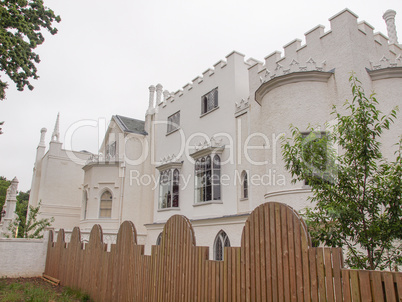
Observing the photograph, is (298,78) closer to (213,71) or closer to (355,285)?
(213,71)

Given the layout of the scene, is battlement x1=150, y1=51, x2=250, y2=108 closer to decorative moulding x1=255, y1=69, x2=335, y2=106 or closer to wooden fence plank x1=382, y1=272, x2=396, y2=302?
decorative moulding x1=255, y1=69, x2=335, y2=106

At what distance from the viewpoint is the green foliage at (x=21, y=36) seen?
8.18m

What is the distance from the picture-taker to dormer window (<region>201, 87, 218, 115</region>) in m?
16.1

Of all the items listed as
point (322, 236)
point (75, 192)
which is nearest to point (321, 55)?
point (322, 236)

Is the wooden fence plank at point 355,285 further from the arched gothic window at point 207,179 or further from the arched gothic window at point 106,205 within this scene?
the arched gothic window at point 106,205

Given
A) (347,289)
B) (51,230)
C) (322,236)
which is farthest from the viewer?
(51,230)

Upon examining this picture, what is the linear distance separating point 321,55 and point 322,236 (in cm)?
824

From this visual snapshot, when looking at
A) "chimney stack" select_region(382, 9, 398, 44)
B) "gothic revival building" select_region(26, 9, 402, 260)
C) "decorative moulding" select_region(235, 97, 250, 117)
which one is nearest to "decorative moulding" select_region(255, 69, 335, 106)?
"gothic revival building" select_region(26, 9, 402, 260)

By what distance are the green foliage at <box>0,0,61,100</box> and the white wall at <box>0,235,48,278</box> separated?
734cm

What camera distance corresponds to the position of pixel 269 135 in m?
11.5

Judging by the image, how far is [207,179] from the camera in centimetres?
1521

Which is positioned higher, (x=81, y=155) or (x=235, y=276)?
(x=81, y=155)

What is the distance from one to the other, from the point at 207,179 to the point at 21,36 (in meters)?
9.29

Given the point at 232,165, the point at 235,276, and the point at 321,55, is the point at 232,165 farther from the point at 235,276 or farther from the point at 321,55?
the point at 235,276
